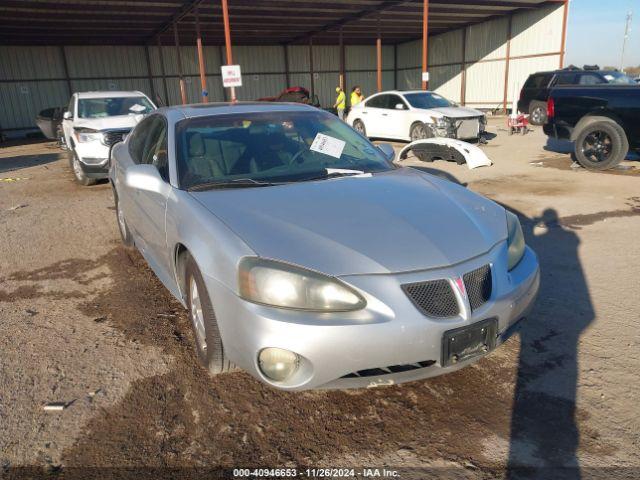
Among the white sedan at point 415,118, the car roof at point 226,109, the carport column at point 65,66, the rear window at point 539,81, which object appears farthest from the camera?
the carport column at point 65,66

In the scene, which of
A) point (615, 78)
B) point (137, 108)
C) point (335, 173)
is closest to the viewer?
point (335, 173)

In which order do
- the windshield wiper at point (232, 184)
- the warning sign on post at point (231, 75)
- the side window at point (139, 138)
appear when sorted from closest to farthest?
the windshield wiper at point (232, 184) → the side window at point (139, 138) → the warning sign on post at point (231, 75)

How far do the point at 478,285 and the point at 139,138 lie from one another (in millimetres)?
3410

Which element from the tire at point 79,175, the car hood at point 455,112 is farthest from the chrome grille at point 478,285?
the car hood at point 455,112

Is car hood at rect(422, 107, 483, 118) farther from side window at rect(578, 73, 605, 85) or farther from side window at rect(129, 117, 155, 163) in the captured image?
side window at rect(129, 117, 155, 163)

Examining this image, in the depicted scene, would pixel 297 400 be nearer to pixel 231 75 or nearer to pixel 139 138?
pixel 139 138

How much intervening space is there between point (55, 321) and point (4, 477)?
1689mm

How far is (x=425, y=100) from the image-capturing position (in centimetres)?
1347

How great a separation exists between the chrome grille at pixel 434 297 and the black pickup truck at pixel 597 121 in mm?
7913

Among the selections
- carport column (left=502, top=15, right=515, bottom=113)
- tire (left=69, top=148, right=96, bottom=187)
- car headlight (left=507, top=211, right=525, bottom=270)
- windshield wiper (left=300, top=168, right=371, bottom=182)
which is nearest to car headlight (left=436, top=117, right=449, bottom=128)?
tire (left=69, top=148, right=96, bottom=187)

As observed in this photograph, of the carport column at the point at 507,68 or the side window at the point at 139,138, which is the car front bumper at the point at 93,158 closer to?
the side window at the point at 139,138

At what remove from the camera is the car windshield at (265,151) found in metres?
3.17

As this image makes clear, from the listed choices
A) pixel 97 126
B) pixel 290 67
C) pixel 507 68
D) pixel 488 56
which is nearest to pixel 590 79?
pixel 507 68

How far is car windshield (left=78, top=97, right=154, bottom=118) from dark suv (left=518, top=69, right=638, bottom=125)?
13342mm
